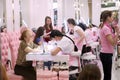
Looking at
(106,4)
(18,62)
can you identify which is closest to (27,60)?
(18,62)

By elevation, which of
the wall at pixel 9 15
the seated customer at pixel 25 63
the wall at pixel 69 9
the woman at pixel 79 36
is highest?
the wall at pixel 69 9

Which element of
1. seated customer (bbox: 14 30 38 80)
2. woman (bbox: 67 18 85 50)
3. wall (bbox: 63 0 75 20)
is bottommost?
seated customer (bbox: 14 30 38 80)

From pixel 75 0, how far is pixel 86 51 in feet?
18.6

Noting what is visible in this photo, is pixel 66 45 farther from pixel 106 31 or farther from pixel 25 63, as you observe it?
pixel 25 63

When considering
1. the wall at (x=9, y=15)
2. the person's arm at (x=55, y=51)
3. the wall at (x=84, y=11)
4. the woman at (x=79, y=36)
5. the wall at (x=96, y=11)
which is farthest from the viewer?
the wall at (x=84, y=11)

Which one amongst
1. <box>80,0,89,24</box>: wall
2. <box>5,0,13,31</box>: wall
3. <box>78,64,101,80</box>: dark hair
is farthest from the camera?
<box>80,0,89,24</box>: wall

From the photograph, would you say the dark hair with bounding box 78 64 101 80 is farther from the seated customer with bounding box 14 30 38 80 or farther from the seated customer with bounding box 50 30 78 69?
the seated customer with bounding box 14 30 38 80

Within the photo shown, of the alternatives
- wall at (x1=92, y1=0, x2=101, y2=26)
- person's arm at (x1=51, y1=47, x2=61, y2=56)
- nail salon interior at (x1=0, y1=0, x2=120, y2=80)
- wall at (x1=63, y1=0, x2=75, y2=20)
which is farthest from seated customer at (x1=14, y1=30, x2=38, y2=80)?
wall at (x1=63, y1=0, x2=75, y2=20)

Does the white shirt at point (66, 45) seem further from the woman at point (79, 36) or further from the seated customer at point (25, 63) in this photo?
the woman at point (79, 36)

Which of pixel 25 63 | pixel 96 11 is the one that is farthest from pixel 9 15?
pixel 96 11

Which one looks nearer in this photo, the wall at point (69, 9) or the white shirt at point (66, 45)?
the white shirt at point (66, 45)

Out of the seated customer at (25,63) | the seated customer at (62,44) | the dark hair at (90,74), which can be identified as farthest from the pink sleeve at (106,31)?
the dark hair at (90,74)

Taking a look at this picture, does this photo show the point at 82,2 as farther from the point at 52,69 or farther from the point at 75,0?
the point at 52,69

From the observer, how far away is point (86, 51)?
5523 millimetres
